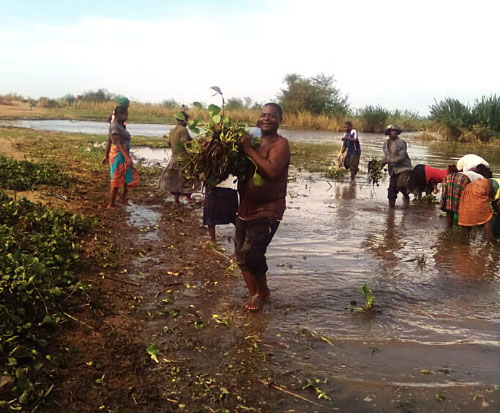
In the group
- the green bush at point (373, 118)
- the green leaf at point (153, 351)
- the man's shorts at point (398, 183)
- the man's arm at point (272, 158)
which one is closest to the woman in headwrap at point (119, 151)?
the man's arm at point (272, 158)

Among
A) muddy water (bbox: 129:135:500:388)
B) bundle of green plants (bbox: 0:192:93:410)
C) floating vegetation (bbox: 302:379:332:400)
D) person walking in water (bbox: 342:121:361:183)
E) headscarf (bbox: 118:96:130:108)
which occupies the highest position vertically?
headscarf (bbox: 118:96:130:108)

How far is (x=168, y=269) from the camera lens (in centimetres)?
590

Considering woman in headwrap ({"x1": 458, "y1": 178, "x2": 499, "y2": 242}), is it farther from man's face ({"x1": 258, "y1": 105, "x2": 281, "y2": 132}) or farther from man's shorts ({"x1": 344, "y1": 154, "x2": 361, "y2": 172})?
man's shorts ({"x1": 344, "y1": 154, "x2": 361, "y2": 172})

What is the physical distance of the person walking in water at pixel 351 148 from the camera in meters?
13.3

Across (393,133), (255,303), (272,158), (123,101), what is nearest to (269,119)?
(272,158)

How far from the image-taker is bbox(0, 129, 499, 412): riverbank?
11.1ft

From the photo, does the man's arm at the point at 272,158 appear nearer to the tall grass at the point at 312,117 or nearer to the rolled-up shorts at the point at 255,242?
the rolled-up shorts at the point at 255,242

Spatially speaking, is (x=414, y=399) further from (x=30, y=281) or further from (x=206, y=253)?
(x=206, y=253)

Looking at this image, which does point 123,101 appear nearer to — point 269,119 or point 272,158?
point 269,119

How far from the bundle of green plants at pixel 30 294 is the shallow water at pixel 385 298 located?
1703 millimetres

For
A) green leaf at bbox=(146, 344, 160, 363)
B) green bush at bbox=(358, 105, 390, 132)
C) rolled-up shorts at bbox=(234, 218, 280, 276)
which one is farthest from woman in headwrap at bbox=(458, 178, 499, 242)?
green bush at bbox=(358, 105, 390, 132)

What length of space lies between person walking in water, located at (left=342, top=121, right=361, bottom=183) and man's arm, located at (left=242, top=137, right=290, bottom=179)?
362 inches

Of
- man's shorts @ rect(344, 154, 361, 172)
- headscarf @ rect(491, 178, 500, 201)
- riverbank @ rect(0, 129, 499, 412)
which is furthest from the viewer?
man's shorts @ rect(344, 154, 361, 172)

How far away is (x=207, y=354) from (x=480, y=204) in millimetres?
5627
